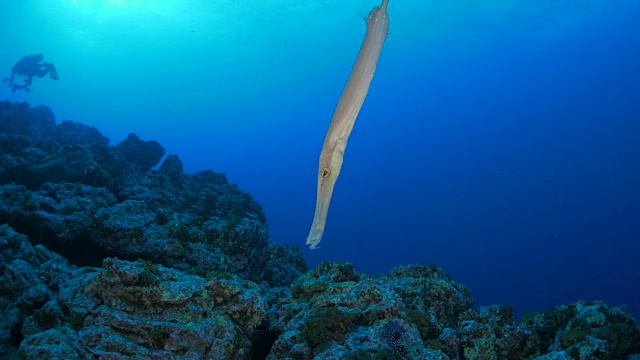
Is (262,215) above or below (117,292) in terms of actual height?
above

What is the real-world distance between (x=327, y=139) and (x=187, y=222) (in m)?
7.16

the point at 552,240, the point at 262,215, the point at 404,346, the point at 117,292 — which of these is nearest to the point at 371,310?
the point at 404,346

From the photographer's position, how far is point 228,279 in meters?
4.92

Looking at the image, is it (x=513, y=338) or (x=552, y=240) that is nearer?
(x=513, y=338)

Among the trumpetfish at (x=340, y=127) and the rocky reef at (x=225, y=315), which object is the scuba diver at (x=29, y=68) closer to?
the rocky reef at (x=225, y=315)

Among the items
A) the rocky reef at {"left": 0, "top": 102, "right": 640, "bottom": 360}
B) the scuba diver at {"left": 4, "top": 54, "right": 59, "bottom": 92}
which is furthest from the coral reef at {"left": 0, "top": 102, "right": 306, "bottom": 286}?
the scuba diver at {"left": 4, "top": 54, "right": 59, "bottom": 92}

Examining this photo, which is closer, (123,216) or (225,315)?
(225,315)

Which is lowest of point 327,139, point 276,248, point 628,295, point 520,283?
point 327,139

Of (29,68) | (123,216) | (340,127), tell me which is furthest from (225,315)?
(29,68)

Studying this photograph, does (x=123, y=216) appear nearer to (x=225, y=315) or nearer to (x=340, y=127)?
(x=225, y=315)

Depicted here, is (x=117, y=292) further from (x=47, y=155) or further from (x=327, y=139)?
(x=47, y=155)

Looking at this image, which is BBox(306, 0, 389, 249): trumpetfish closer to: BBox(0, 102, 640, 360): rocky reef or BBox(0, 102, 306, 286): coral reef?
BBox(0, 102, 640, 360): rocky reef

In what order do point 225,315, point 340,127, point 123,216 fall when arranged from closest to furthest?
point 340,127, point 225,315, point 123,216

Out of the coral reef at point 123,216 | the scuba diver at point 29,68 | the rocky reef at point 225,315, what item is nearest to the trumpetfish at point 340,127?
the rocky reef at point 225,315
